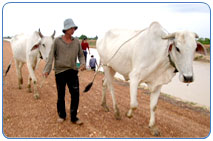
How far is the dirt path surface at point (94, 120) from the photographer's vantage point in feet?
11.9

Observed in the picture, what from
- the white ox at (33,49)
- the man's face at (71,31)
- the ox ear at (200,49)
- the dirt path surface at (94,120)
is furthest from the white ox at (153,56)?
the white ox at (33,49)

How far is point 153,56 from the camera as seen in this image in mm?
3359

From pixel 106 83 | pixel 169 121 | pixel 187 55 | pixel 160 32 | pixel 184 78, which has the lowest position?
pixel 169 121

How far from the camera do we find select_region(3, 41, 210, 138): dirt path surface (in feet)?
11.9

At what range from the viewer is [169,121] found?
434cm

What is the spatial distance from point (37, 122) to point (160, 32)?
274 cm

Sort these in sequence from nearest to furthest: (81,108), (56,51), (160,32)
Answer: (160,32)
(56,51)
(81,108)

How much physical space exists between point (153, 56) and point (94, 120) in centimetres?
174

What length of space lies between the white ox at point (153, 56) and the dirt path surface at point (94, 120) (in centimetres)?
50

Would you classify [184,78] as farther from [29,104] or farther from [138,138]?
[29,104]

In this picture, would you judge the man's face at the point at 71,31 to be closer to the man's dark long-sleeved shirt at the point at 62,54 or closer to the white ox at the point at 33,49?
the man's dark long-sleeved shirt at the point at 62,54

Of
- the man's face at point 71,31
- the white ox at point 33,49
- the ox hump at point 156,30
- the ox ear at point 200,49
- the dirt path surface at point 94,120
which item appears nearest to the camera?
the ox ear at point 200,49

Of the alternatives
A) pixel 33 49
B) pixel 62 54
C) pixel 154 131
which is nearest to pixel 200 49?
pixel 154 131

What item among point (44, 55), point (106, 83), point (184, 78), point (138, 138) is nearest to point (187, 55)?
point (184, 78)
